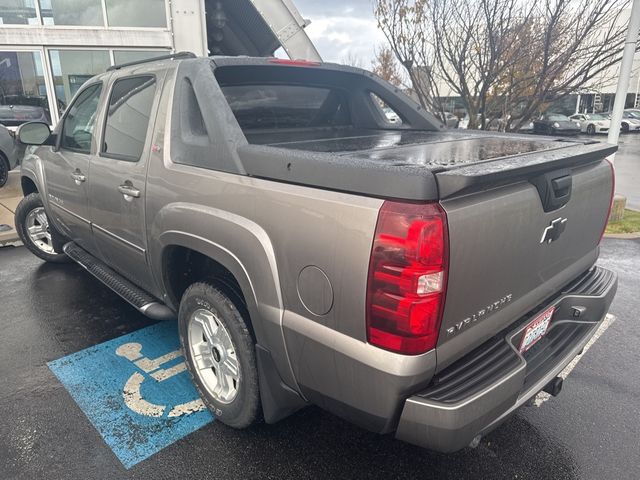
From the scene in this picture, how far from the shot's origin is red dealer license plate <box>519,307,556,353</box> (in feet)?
6.93

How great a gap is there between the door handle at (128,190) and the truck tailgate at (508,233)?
193cm

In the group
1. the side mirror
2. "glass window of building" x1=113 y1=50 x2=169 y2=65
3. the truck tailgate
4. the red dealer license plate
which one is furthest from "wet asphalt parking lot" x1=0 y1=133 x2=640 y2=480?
"glass window of building" x1=113 y1=50 x2=169 y2=65

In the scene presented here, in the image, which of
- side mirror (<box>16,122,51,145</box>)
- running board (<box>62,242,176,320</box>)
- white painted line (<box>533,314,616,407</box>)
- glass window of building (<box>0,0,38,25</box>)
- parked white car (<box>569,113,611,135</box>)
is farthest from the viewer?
parked white car (<box>569,113,611,135</box>)

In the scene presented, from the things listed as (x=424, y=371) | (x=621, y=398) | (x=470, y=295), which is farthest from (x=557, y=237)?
(x=621, y=398)

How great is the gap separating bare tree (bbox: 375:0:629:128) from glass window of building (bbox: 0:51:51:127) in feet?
25.7

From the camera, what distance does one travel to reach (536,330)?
219cm

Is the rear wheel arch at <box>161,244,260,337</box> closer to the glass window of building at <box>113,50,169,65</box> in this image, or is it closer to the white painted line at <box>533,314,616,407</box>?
the white painted line at <box>533,314,616,407</box>

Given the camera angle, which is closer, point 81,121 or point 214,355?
point 214,355

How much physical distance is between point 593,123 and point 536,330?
108 feet

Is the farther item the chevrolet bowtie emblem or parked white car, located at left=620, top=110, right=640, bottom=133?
parked white car, located at left=620, top=110, right=640, bottom=133

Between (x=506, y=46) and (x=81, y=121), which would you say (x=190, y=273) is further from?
(x=506, y=46)

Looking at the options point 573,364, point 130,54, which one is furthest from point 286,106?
point 130,54

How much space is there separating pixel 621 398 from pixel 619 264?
2920mm

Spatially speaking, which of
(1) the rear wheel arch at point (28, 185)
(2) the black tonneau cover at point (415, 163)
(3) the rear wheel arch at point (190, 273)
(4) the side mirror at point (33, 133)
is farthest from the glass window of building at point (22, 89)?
(2) the black tonneau cover at point (415, 163)
